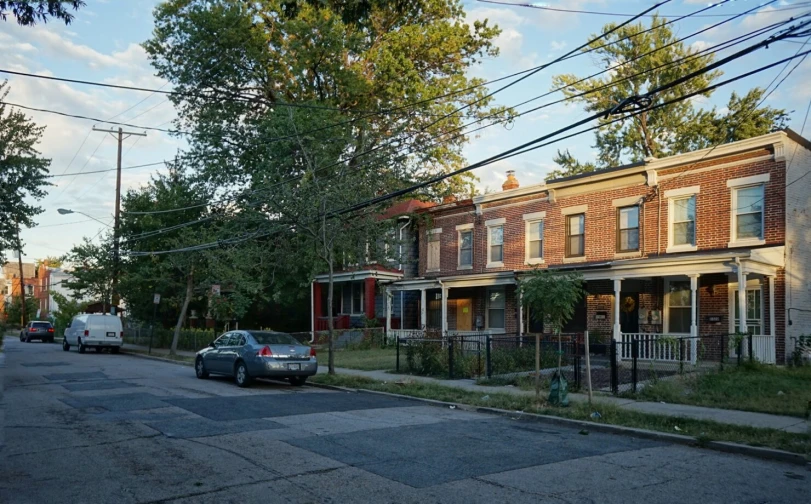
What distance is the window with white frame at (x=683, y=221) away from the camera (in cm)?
2148

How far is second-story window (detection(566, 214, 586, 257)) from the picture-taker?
24594 mm

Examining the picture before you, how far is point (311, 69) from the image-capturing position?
36.3m

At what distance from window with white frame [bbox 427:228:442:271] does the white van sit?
56.4 ft

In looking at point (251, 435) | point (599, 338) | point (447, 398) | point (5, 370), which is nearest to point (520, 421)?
point (447, 398)

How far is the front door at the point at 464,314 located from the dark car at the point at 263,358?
11.9 meters

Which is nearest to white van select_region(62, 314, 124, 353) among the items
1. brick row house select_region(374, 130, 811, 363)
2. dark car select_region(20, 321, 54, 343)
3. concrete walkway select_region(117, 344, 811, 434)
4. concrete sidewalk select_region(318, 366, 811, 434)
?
brick row house select_region(374, 130, 811, 363)

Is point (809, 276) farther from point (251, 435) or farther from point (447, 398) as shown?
point (251, 435)

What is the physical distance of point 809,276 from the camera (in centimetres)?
2089

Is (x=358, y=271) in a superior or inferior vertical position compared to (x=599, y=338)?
superior

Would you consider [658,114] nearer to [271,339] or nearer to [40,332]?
[271,339]

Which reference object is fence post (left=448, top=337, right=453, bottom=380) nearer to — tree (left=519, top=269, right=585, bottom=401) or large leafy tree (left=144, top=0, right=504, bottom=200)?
tree (left=519, top=269, right=585, bottom=401)

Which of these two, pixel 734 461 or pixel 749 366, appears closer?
pixel 734 461

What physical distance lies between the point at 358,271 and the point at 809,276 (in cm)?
2037

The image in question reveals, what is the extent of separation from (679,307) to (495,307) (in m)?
8.15
